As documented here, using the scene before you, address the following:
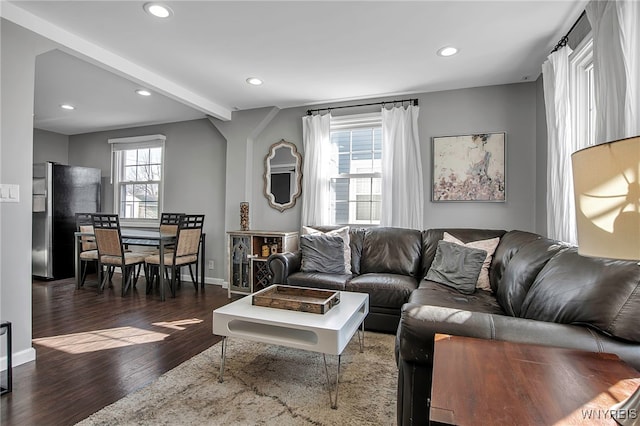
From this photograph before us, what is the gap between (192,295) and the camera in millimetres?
4137

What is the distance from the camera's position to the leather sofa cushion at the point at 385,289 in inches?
109

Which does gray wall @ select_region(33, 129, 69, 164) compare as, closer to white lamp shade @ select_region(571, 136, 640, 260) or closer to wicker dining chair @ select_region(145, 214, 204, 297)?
wicker dining chair @ select_region(145, 214, 204, 297)

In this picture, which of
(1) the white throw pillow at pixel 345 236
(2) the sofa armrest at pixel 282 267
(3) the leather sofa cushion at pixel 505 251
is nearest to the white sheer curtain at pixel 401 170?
(1) the white throw pillow at pixel 345 236

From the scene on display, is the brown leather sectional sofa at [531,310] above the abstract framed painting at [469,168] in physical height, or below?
below

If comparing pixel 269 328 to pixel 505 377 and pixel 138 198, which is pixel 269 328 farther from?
pixel 138 198

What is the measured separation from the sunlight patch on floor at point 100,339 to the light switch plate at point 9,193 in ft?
3.92

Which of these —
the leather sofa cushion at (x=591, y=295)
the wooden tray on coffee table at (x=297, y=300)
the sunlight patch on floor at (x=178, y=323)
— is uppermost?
the leather sofa cushion at (x=591, y=295)

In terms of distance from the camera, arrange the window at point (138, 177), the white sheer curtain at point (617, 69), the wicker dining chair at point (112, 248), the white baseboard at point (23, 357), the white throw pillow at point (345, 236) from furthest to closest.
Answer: the window at point (138, 177)
the wicker dining chair at point (112, 248)
the white throw pillow at point (345, 236)
the white baseboard at point (23, 357)
the white sheer curtain at point (617, 69)

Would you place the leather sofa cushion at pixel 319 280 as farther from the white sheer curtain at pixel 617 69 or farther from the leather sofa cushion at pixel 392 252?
the white sheer curtain at pixel 617 69

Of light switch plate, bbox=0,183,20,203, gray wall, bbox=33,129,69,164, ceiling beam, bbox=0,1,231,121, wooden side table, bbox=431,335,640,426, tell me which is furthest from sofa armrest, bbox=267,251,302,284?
gray wall, bbox=33,129,69,164

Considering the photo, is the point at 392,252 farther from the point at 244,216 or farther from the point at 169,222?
the point at 169,222

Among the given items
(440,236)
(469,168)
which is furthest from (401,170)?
(440,236)

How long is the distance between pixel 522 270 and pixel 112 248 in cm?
452

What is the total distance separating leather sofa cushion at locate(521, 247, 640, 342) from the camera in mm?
1093
